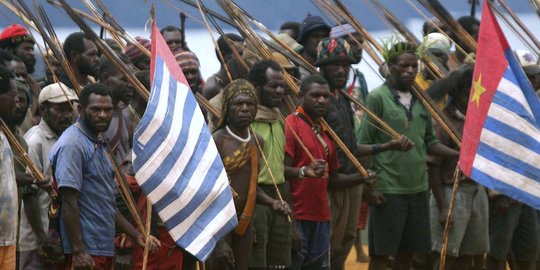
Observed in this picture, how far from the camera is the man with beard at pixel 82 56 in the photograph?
9.28 metres

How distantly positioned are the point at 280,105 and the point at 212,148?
2.14m

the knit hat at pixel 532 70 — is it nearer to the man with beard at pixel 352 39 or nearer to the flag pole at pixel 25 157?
the man with beard at pixel 352 39

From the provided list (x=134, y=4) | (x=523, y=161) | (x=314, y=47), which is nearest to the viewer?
(x=523, y=161)

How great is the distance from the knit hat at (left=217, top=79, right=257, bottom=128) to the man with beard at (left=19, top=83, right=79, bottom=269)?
2.83 feet

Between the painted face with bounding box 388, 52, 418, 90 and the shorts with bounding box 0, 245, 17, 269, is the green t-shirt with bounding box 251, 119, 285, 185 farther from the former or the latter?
the shorts with bounding box 0, 245, 17, 269

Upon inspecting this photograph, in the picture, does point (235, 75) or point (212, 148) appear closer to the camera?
point (212, 148)

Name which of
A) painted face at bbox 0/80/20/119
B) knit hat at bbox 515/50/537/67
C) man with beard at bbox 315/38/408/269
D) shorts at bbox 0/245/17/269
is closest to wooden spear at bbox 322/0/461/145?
man with beard at bbox 315/38/408/269

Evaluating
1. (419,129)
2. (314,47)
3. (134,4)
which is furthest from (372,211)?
(134,4)

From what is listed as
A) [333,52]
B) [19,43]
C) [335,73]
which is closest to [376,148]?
[335,73]

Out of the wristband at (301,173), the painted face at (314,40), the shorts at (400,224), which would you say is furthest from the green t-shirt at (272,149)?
the painted face at (314,40)

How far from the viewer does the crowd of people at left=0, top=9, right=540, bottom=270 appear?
7645 millimetres

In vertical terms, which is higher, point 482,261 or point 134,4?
point 134,4

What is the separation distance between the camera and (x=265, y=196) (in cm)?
859

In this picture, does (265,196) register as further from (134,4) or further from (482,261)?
(134,4)
